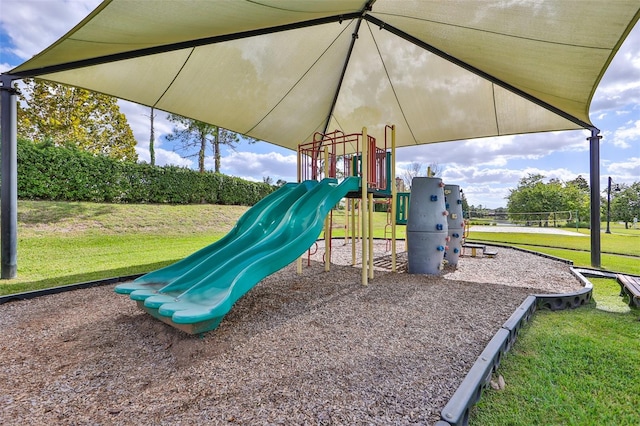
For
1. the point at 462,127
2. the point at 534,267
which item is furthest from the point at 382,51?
the point at 534,267

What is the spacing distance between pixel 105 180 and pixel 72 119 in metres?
4.45

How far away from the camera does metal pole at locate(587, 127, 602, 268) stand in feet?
19.6

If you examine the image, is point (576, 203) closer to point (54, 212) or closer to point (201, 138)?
point (201, 138)

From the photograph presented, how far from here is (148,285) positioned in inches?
129

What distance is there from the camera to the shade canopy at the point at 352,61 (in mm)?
3285

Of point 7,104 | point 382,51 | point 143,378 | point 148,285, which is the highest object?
point 382,51

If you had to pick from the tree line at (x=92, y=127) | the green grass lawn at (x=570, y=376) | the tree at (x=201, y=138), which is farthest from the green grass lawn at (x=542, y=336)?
the tree at (x=201, y=138)

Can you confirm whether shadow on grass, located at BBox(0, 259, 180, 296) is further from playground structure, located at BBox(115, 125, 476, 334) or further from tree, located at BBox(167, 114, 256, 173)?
tree, located at BBox(167, 114, 256, 173)

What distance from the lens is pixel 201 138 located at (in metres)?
18.0

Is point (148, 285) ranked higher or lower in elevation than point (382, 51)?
lower

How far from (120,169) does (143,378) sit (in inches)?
466

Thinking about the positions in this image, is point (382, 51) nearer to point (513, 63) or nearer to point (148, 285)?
point (513, 63)

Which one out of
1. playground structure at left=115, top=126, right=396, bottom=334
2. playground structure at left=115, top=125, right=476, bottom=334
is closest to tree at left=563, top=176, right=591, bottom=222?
playground structure at left=115, top=125, right=476, bottom=334

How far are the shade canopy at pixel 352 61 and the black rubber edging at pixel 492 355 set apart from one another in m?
2.94
